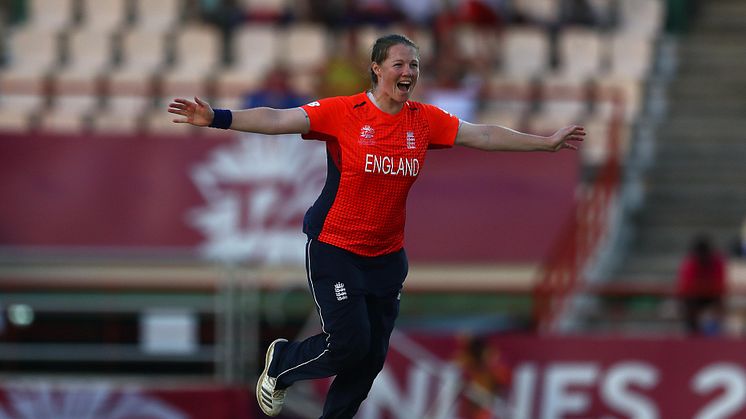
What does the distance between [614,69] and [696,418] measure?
18.6 ft

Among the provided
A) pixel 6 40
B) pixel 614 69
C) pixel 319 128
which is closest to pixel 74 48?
pixel 6 40

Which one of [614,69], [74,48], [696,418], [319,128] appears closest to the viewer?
[319,128]

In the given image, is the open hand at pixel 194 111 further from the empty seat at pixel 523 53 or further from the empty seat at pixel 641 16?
the empty seat at pixel 641 16

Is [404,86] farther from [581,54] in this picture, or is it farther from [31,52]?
[31,52]

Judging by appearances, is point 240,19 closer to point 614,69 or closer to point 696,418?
point 614,69

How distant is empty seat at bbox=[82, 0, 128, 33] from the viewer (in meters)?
20.1

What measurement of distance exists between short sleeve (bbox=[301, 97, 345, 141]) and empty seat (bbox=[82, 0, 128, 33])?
12.6 metres

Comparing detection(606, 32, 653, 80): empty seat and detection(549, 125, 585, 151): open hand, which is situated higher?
detection(606, 32, 653, 80): empty seat

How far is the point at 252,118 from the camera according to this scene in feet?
24.9

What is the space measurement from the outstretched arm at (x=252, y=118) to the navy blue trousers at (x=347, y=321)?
0.76 metres

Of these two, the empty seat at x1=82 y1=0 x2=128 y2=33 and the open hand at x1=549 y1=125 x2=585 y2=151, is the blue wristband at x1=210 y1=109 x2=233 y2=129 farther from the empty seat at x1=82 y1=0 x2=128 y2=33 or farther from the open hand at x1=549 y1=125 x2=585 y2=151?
the empty seat at x1=82 y1=0 x2=128 y2=33

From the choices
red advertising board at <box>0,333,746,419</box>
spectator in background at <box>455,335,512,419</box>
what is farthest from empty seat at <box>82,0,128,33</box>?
spectator in background at <box>455,335,512,419</box>

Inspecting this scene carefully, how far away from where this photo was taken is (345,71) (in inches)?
675

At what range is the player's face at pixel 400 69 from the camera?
7703mm
